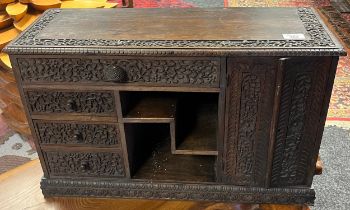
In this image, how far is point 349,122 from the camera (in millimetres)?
1862

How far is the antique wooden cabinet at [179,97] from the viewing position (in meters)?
0.99

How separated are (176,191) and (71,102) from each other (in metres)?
0.43

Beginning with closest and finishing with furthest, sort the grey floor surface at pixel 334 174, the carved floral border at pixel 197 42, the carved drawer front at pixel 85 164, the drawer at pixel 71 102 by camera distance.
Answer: the carved floral border at pixel 197 42 → the drawer at pixel 71 102 → the carved drawer front at pixel 85 164 → the grey floor surface at pixel 334 174

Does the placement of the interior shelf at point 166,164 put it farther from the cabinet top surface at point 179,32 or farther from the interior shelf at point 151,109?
the cabinet top surface at point 179,32

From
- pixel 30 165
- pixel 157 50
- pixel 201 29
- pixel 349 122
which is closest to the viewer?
pixel 157 50

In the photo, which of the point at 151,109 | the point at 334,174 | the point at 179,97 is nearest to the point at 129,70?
the point at 151,109

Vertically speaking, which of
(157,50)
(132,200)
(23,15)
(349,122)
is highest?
(157,50)

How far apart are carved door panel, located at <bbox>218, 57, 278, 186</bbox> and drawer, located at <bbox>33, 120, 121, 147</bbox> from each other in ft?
1.10

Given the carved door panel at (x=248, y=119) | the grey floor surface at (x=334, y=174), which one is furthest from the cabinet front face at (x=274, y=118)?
the grey floor surface at (x=334, y=174)

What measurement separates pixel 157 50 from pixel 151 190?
479mm

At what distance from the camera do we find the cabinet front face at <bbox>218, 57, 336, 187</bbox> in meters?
0.98

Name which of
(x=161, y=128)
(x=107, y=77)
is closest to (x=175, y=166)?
(x=161, y=128)

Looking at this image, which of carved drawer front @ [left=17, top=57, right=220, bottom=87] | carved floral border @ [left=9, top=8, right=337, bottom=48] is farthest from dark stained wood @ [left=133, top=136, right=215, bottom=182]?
carved floral border @ [left=9, top=8, right=337, bottom=48]

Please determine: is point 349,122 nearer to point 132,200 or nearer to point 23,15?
point 132,200
